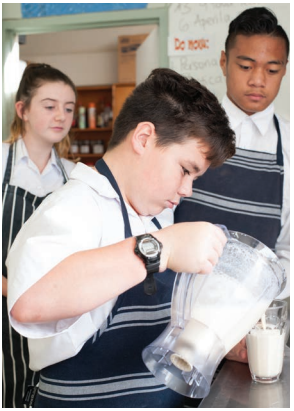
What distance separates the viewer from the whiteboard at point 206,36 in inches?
99.7

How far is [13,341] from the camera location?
1.99 meters

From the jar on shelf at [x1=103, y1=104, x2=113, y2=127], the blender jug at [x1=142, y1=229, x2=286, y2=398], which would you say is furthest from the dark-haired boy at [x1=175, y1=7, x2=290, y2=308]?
the jar on shelf at [x1=103, y1=104, x2=113, y2=127]

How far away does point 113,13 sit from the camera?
2.73m

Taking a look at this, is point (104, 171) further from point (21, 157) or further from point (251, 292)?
point (21, 157)

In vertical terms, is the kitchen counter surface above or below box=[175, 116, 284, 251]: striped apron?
below

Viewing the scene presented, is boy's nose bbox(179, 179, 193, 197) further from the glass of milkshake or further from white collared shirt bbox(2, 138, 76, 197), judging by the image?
white collared shirt bbox(2, 138, 76, 197)

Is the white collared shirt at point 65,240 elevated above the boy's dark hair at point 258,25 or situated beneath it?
situated beneath

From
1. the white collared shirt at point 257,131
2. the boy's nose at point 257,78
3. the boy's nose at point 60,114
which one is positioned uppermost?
the boy's nose at point 257,78

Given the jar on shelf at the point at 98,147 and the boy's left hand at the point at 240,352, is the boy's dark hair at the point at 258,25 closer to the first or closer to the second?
the boy's left hand at the point at 240,352

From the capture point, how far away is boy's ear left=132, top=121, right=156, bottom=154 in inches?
40.9

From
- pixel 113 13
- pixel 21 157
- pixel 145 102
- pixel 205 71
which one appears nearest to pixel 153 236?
pixel 145 102

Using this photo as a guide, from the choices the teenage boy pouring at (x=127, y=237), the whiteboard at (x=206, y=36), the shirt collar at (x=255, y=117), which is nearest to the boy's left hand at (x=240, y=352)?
the teenage boy pouring at (x=127, y=237)

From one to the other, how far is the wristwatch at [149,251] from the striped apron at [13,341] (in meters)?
1.26

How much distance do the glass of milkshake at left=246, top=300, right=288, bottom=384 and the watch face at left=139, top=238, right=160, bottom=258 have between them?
400 mm
